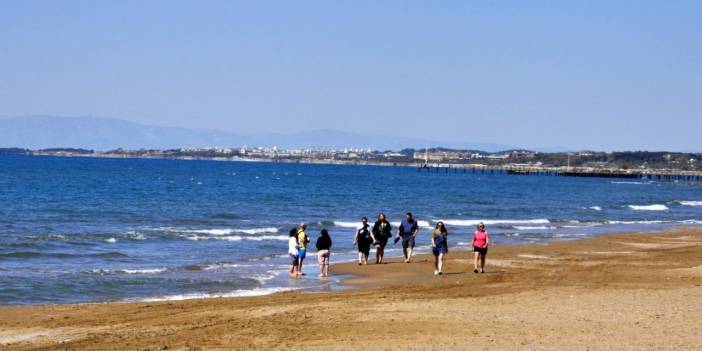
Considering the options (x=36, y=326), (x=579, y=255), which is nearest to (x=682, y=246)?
(x=579, y=255)

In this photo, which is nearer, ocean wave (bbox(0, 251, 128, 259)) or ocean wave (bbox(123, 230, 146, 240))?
ocean wave (bbox(0, 251, 128, 259))

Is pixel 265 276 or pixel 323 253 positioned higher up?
pixel 323 253

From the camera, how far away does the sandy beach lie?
44.4 feet

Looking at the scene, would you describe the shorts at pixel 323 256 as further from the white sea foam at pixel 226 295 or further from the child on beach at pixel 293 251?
the white sea foam at pixel 226 295

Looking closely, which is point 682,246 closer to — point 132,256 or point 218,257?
point 218,257

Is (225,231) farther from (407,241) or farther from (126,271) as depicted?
(126,271)

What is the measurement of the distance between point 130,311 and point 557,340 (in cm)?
791

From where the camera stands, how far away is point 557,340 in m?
13.5

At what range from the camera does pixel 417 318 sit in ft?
51.1

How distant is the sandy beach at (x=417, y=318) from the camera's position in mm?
13531

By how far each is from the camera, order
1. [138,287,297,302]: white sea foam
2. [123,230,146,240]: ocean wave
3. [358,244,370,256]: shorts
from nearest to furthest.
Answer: [138,287,297,302]: white sea foam → [358,244,370,256]: shorts → [123,230,146,240]: ocean wave

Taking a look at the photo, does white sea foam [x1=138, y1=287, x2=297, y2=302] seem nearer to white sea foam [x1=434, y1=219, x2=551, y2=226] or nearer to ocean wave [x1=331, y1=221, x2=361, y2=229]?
ocean wave [x1=331, y1=221, x2=361, y2=229]

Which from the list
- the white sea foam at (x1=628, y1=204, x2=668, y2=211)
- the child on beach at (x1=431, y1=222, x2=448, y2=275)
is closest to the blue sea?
the white sea foam at (x1=628, y1=204, x2=668, y2=211)

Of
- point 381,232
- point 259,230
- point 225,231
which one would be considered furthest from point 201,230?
point 381,232
